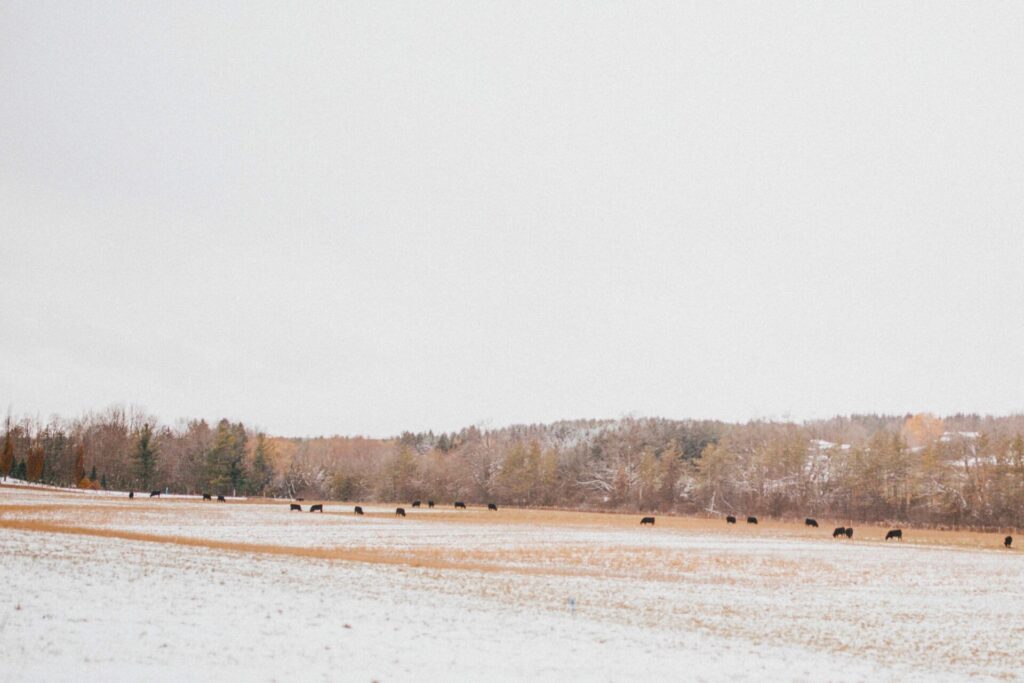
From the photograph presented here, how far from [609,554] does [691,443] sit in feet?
364

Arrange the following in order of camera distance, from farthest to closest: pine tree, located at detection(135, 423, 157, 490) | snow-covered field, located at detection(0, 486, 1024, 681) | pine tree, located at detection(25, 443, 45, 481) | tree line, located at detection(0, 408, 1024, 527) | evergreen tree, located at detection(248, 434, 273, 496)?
evergreen tree, located at detection(248, 434, 273, 496) < pine tree, located at detection(135, 423, 157, 490) < pine tree, located at detection(25, 443, 45, 481) < tree line, located at detection(0, 408, 1024, 527) < snow-covered field, located at detection(0, 486, 1024, 681)

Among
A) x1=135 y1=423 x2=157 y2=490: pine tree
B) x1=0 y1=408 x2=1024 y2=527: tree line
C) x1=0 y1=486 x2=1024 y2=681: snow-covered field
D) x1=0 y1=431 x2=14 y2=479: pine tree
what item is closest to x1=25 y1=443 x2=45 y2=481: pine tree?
x1=0 y1=408 x2=1024 y2=527: tree line

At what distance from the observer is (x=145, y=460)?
144875 millimetres

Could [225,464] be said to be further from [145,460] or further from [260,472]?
[145,460]

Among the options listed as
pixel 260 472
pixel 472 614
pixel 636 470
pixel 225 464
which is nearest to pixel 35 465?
Result: pixel 225 464

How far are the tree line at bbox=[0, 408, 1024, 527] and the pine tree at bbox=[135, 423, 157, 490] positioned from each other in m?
0.27

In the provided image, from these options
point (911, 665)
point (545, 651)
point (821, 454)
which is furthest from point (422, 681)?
point (821, 454)

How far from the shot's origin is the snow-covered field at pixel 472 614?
45.0ft

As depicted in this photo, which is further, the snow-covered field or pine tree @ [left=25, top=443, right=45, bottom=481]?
pine tree @ [left=25, top=443, right=45, bottom=481]

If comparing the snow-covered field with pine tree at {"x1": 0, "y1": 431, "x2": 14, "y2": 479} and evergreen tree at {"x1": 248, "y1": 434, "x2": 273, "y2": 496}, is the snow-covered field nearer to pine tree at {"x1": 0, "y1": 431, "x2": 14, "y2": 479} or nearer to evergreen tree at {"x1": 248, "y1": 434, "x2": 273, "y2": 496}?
evergreen tree at {"x1": 248, "y1": 434, "x2": 273, "y2": 496}

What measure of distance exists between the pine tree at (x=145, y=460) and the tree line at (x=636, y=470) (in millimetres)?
270

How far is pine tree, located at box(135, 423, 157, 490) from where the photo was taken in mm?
144250

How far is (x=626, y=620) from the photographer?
20.8 m

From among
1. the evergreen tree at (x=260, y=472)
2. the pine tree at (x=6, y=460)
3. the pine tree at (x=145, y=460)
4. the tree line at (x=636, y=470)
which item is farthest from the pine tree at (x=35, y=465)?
the evergreen tree at (x=260, y=472)
